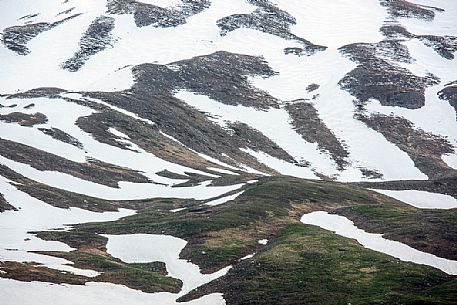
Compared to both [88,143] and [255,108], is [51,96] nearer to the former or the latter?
[88,143]

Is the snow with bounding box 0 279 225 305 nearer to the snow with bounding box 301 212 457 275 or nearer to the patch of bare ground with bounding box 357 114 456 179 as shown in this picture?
the snow with bounding box 301 212 457 275

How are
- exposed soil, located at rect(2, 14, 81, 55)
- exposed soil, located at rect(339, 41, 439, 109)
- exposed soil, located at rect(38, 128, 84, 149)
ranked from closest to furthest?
1. exposed soil, located at rect(38, 128, 84, 149)
2. exposed soil, located at rect(339, 41, 439, 109)
3. exposed soil, located at rect(2, 14, 81, 55)

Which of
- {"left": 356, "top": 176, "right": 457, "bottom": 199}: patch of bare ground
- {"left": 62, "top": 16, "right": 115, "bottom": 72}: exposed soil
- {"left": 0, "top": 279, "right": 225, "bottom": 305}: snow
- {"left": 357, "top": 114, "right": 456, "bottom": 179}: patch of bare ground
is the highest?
{"left": 0, "top": 279, "right": 225, "bottom": 305}: snow

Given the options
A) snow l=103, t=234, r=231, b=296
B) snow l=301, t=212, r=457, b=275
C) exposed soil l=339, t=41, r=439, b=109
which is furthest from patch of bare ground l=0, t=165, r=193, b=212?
exposed soil l=339, t=41, r=439, b=109

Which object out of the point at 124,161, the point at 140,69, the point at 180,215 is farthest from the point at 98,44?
the point at 180,215

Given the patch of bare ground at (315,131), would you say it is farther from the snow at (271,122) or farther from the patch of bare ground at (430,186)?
the patch of bare ground at (430,186)

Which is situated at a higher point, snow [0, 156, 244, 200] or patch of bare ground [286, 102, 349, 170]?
snow [0, 156, 244, 200]

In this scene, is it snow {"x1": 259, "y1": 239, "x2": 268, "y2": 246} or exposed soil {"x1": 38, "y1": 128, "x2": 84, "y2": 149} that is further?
exposed soil {"x1": 38, "y1": 128, "x2": 84, "y2": 149}
